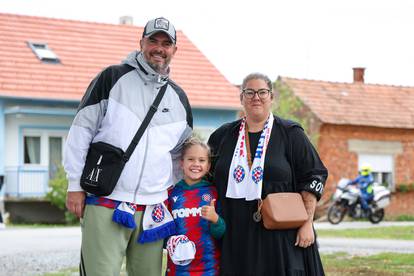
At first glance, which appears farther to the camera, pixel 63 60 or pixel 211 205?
pixel 63 60

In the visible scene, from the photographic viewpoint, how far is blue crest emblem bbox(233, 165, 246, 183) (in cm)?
631

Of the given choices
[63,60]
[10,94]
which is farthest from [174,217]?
[63,60]

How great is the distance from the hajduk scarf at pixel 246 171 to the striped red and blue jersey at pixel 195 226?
198mm

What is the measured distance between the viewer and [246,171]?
6301mm

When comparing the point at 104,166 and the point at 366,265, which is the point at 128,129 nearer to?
the point at 104,166

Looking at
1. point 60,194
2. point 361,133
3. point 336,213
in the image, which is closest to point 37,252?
point 60,194

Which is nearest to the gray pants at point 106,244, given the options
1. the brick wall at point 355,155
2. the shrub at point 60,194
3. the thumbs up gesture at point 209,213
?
the thumbs up gesture at point 209,213

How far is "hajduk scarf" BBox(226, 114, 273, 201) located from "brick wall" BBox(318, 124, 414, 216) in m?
24.9

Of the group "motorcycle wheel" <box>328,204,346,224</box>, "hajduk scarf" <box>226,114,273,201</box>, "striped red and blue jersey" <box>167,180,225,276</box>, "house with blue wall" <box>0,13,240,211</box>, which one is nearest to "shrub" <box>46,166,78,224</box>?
"house with blue wall" <box>0,13,240,211</box>

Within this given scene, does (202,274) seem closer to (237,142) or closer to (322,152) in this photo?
(237,142)

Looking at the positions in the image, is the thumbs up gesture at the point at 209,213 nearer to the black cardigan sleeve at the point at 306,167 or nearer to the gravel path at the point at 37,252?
the black cardigan sleeve at the point at 306,167

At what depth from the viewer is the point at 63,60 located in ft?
99.5

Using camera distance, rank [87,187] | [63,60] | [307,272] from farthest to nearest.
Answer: [63,60] → [307,272] → [87,187]

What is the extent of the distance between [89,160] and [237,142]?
107 centimetres
